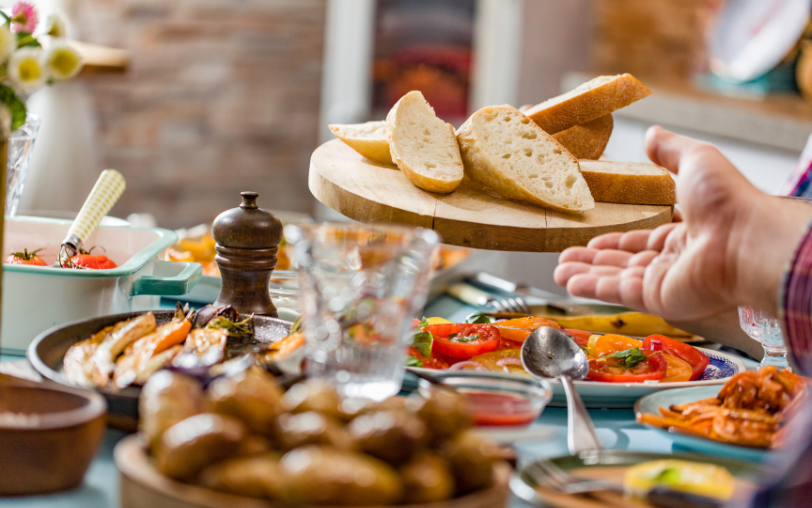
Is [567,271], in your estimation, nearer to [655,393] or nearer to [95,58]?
[655,393]

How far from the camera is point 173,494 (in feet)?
1.92

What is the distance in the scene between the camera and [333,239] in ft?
2.54

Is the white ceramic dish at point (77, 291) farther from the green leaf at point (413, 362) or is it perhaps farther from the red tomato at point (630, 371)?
the red tomato at point (630, 371)

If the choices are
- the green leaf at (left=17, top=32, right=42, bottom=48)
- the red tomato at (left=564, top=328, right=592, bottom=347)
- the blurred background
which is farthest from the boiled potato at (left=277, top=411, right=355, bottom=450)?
the blurred background

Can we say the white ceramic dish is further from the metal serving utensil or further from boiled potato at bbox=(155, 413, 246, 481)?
boiled potato at bbox=(155, 413, 246, 481)

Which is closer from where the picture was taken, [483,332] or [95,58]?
[483,332]

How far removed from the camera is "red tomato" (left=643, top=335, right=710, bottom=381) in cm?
117

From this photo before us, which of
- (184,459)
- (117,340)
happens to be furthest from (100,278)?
(184,459)

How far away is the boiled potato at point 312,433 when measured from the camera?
0.60 metres

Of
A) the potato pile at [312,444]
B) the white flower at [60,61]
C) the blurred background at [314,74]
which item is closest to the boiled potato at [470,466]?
the potato pile at [312,444]

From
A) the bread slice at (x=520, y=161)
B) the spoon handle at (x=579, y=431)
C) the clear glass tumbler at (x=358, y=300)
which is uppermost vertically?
the bread slice at (x=520, y=161)

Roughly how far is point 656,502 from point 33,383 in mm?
578

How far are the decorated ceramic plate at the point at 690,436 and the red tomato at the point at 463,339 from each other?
0.24 m

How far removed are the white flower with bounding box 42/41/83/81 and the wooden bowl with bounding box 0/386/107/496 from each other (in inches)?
12.7
